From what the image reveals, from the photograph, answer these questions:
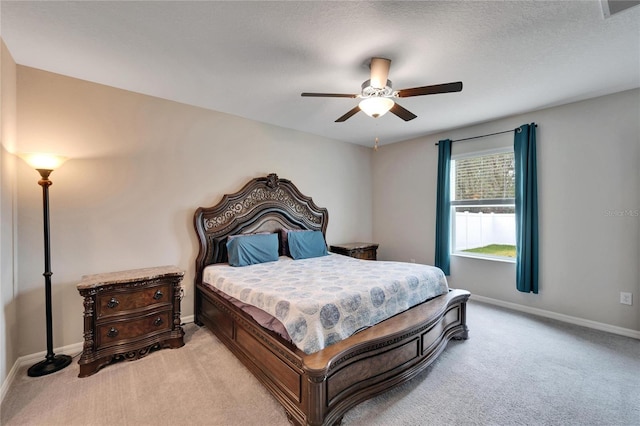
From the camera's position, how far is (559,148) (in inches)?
135

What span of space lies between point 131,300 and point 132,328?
0.86 feet

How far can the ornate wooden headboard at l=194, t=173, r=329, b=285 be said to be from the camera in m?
3.43

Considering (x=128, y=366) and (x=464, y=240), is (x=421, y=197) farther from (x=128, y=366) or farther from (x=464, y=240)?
(x=128, y=366)

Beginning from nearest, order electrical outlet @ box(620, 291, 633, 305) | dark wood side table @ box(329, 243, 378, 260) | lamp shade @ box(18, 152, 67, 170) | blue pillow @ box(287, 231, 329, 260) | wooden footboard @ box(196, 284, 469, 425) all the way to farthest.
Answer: wooden footboard @ box(196, 284, 469, 425) < lamp shade @ box(18, 152, 67, 170) < electrical outlet @ box(620, 291, 633, 305) < blue pillow @ box(287, 231, 329, 260) < dark wood side table @ box(329, 243, 378, 260)

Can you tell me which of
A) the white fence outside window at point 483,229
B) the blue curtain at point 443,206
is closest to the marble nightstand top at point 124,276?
the blue curtain at point 443,206

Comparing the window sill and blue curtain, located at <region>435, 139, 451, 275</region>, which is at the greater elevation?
blue curtain, located at <region>435, 139, 451, 275</region>

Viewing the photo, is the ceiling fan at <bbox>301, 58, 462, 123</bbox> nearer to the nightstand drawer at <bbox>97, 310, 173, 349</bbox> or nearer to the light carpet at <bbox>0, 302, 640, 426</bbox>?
the light carpet at <bbox>0, 302, 640, 426</bbox>

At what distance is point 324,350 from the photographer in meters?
1.75

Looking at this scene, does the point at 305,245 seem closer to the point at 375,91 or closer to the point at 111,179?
the point at 375,91

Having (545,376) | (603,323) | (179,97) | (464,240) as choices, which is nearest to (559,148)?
(464,240)

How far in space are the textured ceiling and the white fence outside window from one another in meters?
1.65

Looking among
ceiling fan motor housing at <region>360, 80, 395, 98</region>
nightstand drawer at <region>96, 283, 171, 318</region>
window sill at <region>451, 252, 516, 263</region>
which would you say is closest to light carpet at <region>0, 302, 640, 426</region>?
nightstand drawer at <region>96, 283, 171, 318</region>

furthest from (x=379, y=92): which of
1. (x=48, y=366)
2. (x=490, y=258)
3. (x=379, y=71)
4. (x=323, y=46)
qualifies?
(x=48, y=366)

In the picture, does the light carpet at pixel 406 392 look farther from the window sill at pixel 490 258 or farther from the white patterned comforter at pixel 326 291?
the window sill at pixel 490 258
